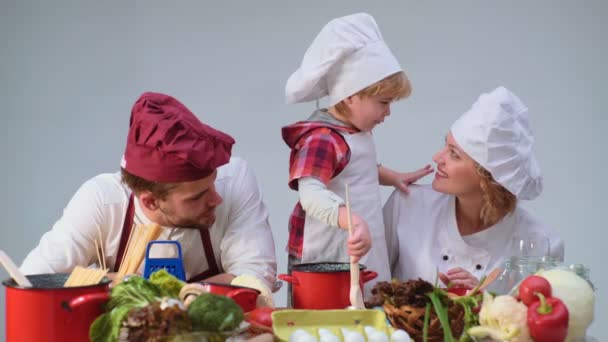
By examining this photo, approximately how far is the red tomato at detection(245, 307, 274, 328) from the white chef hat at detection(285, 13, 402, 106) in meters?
0.88

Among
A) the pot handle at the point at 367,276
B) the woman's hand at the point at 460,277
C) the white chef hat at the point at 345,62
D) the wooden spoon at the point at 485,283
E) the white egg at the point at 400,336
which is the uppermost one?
the white chef hat at the point at 345,62

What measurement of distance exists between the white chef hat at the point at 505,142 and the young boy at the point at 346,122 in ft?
0.75

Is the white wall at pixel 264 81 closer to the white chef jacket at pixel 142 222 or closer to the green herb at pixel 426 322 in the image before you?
the white chef jacket at pixel 142 222

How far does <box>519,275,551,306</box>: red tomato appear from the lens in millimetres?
1214

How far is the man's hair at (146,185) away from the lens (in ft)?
5.36

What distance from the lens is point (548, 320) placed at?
1.18 metres

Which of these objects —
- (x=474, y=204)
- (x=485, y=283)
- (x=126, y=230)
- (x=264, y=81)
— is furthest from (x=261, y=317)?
(x=264, y=81)

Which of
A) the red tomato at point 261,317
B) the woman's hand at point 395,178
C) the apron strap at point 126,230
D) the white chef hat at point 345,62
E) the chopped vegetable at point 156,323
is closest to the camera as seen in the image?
the chopped vegetable at point 156,323

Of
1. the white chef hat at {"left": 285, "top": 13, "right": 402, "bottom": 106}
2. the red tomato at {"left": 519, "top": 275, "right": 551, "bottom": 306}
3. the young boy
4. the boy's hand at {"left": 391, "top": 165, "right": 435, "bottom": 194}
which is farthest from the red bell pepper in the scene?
the boy's hand at {"left": 391, "top": 165, "right": 435, "bottom": 194}

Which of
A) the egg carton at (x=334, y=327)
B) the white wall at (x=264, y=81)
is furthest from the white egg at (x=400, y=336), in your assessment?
the white wall at (x=264, y=81)

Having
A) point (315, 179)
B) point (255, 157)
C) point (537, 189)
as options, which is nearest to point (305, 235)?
point (315, 179)

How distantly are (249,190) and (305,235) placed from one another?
0.24m

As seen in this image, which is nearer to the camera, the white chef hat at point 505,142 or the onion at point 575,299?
the onion at point 575,299

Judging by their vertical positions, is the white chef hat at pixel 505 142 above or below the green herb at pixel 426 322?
above
